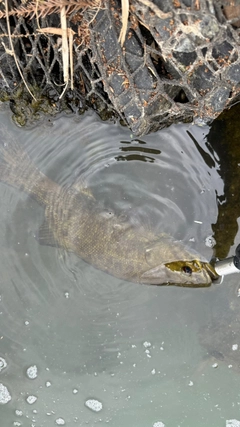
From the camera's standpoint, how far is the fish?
10.1ft

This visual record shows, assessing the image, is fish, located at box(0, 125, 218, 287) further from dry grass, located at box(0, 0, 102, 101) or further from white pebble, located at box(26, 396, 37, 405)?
white pebble, located at box(26, 396, 37, 405)

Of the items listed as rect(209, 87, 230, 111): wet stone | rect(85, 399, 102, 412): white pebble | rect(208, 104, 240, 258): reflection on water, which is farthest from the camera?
rect(85, 399, 102, 412): white pebble

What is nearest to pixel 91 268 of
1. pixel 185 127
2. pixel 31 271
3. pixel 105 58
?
pixel 31 271

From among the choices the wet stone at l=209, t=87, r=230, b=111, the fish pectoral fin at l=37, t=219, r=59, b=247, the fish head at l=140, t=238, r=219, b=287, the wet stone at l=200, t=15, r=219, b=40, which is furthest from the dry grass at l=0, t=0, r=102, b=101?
the fish head at l=140, t=238, r=219, b=287

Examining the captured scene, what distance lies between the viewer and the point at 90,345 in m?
3.35

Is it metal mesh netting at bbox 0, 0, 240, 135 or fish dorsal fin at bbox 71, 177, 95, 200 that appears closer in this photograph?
metal mesh netting at bbox 0, 0, 240, 135

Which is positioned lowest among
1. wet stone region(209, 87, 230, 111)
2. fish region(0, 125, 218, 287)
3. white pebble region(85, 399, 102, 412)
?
white pebble region(85, 399, 102, 412)

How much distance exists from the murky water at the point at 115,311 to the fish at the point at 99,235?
0.07m

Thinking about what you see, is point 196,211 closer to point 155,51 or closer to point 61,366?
point 155,51

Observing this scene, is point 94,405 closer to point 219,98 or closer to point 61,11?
point 219,98

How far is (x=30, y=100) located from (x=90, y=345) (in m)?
2.17

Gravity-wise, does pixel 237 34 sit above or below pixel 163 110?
above

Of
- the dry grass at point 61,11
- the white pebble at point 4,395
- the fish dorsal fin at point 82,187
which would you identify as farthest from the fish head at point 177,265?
the white pebble at point 4,395

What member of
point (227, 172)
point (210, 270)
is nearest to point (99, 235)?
point (210, 270)
